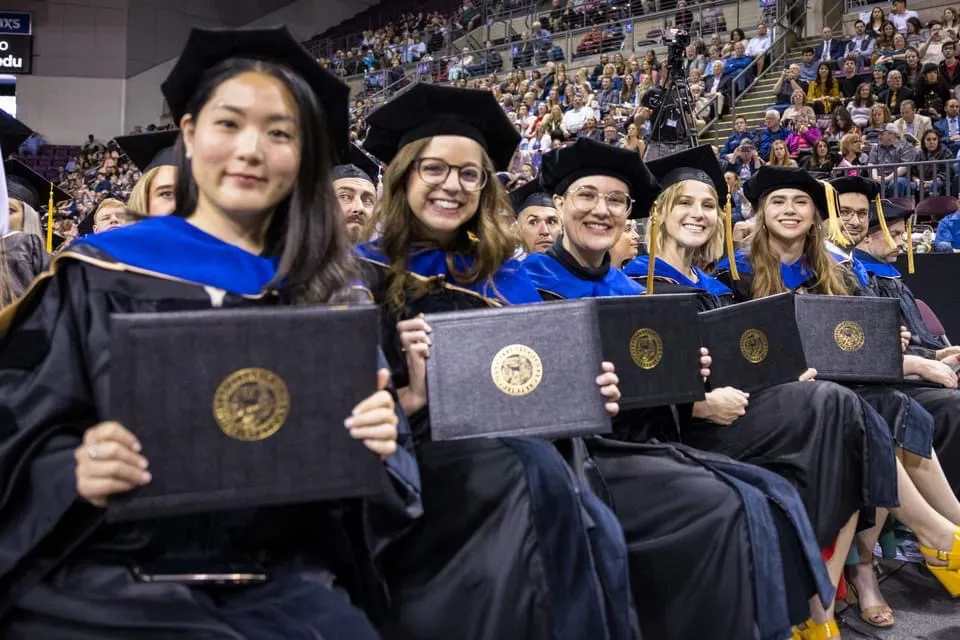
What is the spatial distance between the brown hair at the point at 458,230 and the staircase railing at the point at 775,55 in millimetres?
10125

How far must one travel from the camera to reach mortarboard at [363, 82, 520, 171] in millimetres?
2375

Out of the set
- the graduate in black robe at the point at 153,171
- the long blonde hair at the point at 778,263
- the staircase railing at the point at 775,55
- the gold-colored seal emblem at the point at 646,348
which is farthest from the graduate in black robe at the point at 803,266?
the staircase railing at the point at 775,55

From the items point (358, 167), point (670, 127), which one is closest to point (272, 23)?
point (670, 127)

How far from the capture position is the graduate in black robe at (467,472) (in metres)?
1.88

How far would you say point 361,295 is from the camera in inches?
71.6

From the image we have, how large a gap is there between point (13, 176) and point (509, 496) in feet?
10.7

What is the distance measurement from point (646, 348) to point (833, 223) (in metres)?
2.21

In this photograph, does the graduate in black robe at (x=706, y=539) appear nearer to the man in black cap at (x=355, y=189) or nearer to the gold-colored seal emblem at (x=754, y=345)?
the gold-colored seal emblem at (x=754, y=345)

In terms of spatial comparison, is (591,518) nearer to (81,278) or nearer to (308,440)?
(308,440)

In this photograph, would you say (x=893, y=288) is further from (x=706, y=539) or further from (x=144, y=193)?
(x=144, y=193)

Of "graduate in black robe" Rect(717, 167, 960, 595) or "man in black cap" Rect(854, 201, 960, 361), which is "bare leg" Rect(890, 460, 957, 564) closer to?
"graduate in black robe" Rect(717, 167, 960, 595)

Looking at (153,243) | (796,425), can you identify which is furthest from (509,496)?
(796,425)

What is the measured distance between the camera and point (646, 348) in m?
2.48

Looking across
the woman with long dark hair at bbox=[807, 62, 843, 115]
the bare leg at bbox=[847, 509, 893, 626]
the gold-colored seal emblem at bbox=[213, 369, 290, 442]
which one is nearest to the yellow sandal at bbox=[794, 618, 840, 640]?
the bare leg at bbox=[847, 509, 893, 626]
